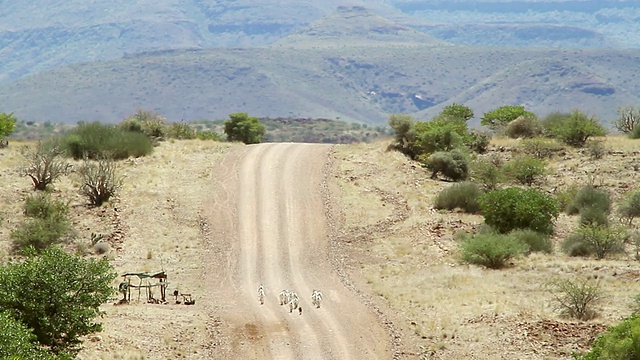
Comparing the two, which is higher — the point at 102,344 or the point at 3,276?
the point at 3,276

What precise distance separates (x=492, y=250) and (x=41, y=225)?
16720mm

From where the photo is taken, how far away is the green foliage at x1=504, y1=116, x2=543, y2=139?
55719mm

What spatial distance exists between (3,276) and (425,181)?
1054 inches

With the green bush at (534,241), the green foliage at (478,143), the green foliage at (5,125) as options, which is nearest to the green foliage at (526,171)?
the green foliage at (478,143)

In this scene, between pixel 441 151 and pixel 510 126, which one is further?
pixel 510 126

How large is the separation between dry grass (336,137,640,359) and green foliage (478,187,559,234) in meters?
1.30

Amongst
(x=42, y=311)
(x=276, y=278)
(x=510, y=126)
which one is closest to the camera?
(x=42, y=311)

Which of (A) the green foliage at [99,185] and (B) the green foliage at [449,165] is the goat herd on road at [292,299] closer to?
(A) the green foliage at [99,185]

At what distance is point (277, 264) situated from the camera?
3222 cm

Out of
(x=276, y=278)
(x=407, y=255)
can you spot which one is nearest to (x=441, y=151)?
(x=407, y=255)

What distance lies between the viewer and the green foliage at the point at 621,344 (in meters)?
17.2

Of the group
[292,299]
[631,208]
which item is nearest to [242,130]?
[631,208]

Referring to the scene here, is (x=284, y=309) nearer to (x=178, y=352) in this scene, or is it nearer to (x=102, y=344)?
(x=178, y=352)

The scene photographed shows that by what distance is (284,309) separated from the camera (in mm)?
26734
